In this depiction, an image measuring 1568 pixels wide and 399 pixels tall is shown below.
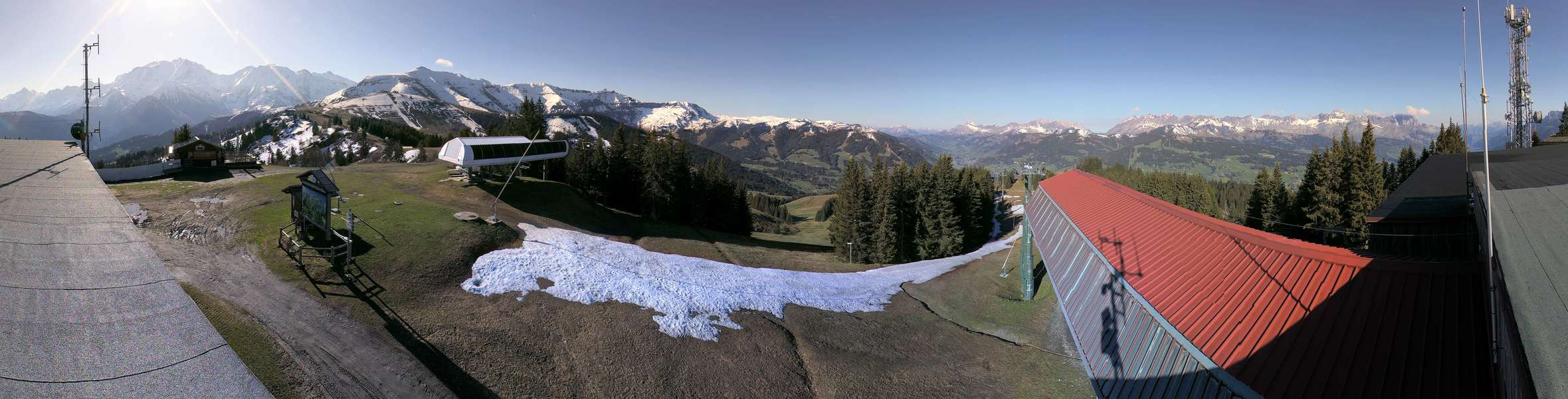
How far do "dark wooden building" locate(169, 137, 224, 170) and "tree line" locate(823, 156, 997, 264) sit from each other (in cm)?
3820

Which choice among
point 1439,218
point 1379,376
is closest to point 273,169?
point 1379,376

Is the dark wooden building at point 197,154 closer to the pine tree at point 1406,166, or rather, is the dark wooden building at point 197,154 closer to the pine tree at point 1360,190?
the pine tree at point 1360,190

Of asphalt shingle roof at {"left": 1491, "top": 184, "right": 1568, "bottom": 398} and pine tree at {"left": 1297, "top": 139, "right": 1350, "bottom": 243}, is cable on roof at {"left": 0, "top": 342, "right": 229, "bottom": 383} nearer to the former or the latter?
asphalt shingle roof at {"left": 1491, "top": 184, "right": 1568, "bottom": 398}

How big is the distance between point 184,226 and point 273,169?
673 inches

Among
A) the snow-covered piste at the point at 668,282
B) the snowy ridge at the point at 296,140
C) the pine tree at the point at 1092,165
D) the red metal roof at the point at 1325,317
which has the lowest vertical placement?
the snow-covered piste at the point at 668,282

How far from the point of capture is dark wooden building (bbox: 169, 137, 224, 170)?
19594 millimetres

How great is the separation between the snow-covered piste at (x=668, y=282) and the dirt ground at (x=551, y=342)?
1.90 ft

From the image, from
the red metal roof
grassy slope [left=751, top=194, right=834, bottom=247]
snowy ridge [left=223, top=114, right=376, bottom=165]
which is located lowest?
grassy slope [left=751, top=194, right=834, bottom=247]

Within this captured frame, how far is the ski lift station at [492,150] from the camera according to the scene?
30.2m

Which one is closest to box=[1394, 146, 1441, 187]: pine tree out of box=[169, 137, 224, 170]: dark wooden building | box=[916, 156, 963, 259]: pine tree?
box=[916, 156, 963, 259]: pine tree

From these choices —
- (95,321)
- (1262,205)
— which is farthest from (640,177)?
(1262,205)

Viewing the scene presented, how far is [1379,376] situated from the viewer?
641cm

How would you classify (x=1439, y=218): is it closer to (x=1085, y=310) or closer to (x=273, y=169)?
(x=1085, y=310)

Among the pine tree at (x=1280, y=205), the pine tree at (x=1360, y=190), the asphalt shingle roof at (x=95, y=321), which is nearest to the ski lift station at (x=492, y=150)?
the asphalt shingle roof at (x=95, y=321)
